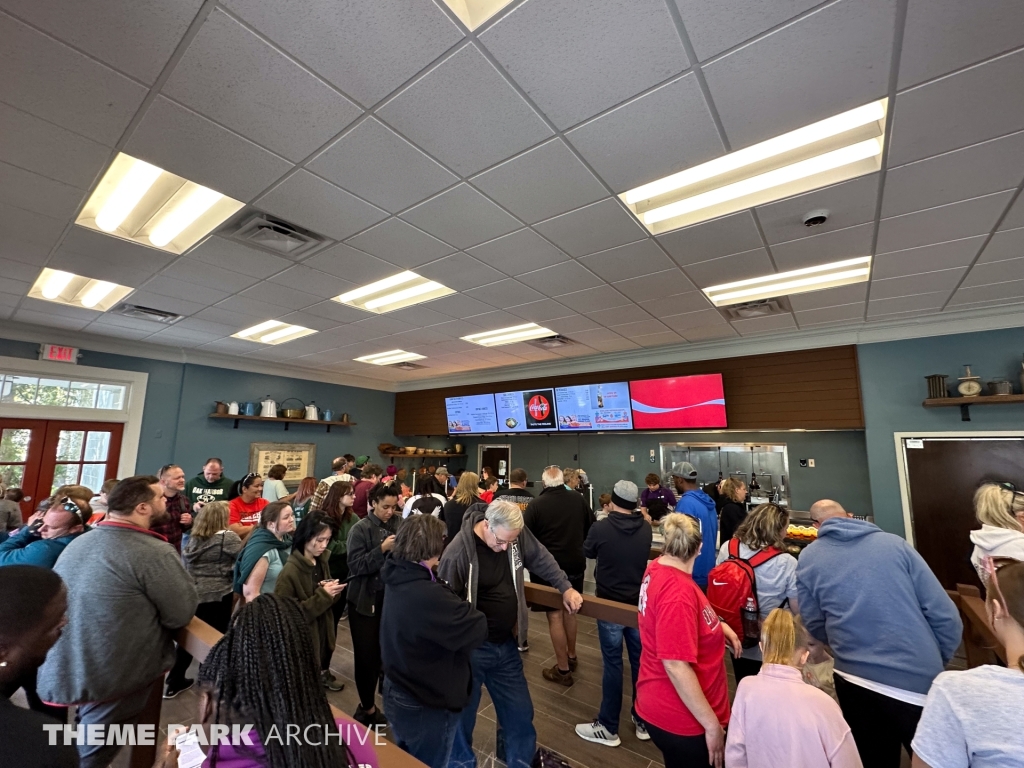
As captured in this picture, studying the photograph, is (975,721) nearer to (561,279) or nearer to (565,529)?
(565,529)

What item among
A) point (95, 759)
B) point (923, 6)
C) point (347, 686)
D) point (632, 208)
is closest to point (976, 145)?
point (923, 6)

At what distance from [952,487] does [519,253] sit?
15.3 ft

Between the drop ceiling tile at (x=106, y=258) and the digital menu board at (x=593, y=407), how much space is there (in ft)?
16.2

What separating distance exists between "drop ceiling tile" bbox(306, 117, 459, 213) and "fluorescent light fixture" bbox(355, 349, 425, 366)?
3.96 meters

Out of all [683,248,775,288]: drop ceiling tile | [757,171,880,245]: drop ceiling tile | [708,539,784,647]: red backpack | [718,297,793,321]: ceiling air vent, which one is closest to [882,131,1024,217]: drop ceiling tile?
[757,171,880,245]: drop ceiling tile

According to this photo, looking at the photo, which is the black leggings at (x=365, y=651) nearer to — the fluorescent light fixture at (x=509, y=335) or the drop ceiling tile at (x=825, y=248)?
the fluorescent light fixture at (x=509, y=335)

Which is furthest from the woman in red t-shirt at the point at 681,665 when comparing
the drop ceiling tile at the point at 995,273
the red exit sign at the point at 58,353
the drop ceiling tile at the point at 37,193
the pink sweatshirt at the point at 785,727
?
the red exit sign at the point at 58,353

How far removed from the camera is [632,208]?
2600 millimetres

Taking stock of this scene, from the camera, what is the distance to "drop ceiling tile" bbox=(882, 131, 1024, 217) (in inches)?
79.5

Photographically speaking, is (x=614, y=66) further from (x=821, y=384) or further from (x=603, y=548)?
(x=821, y=384)

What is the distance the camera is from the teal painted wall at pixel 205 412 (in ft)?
19.9

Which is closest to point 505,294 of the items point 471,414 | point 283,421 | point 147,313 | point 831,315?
point 831,315

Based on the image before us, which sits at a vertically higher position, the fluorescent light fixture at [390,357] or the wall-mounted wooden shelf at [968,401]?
the fluorescent light fixture at [390,357]

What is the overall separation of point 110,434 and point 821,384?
8715 mm
